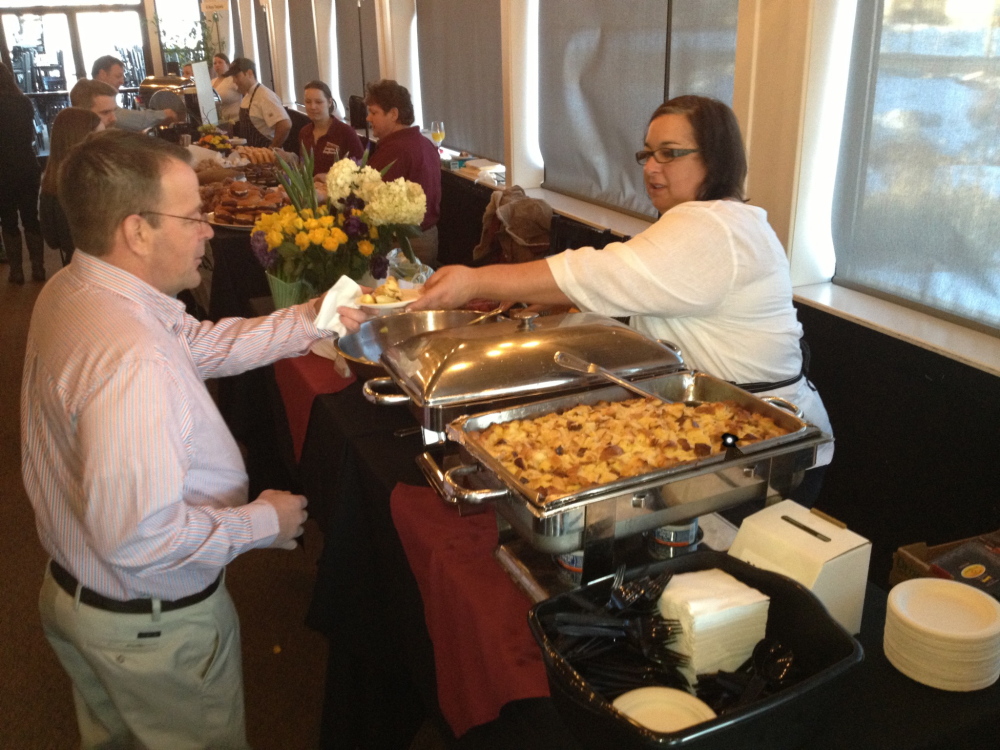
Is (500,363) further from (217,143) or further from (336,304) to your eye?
(217,143)

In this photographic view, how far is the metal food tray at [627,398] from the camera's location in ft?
3.02

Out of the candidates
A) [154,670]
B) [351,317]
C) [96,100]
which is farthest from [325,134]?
[154,670]

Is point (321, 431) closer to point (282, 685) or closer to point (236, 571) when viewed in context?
A: point (282, 685)

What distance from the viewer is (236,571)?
7.87ft

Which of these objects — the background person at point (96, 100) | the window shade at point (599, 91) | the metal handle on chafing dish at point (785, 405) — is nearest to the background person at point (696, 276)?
the metal handle on chafing dish at point (785, 405)

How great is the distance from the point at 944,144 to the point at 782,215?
420 mm

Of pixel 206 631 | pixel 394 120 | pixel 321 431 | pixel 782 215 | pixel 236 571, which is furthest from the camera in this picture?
pixel 394 120

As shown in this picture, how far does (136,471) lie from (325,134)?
13.5ft

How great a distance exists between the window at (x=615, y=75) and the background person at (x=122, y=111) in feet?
8.26

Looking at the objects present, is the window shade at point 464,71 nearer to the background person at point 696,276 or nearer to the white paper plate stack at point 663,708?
the background person at point 696,276

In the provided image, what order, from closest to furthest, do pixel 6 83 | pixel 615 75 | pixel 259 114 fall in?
pixel 615 75 → pixel 6 83 → pixel 259 114

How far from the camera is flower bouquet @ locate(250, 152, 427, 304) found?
192 centimetres

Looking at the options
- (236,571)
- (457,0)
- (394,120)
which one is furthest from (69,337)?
(457,0)

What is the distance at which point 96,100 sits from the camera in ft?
14.0
